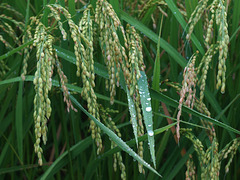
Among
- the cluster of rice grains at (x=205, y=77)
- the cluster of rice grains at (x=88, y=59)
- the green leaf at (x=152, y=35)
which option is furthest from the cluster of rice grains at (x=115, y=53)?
the green leaf at (x=152, y=35)

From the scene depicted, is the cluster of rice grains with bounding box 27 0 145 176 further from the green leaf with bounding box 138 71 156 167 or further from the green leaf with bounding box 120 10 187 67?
the green leaf with bounding box 120 10 187 67

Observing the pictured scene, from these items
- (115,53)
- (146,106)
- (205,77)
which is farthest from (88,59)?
(205,77)

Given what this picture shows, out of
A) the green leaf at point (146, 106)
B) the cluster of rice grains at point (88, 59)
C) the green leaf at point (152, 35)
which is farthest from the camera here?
the green leaf at point (152, 35)

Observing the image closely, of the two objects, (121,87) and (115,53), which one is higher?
(115,53)

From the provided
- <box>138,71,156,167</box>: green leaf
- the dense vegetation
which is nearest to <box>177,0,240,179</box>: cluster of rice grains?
the dense vegetation

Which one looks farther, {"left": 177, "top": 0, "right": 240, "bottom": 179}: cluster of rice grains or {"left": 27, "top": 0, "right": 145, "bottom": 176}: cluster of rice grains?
{"left": 177, "top": 0, "right": 240, "bottom": 179}: cluster of rice grains

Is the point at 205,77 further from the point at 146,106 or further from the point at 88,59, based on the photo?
the point at 88,59

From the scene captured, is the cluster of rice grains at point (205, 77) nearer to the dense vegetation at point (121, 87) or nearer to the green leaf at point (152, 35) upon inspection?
the dense vegetation at point (121, 87)

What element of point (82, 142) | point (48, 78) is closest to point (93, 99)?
point (48, 78)
